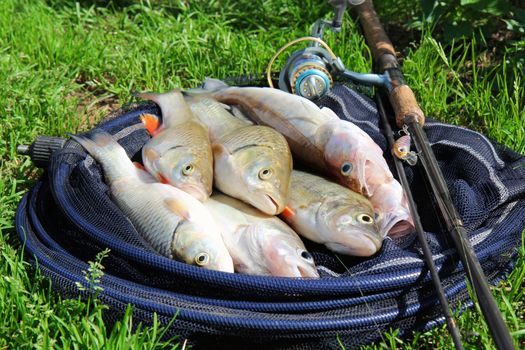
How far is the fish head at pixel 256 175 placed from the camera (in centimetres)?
329

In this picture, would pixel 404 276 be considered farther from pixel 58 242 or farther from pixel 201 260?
pixel 58 242

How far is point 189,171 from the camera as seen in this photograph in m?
3.45

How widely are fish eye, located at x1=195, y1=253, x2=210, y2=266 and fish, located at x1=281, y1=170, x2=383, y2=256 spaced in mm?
438

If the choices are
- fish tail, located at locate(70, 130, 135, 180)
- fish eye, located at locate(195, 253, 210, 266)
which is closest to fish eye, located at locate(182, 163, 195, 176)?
fish tail, located at locate(70, 130, 135, 180)

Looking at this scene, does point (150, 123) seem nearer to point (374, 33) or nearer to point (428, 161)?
point (428, 161)

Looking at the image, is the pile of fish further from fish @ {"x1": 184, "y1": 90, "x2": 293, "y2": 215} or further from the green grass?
the green grass

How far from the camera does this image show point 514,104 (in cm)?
431

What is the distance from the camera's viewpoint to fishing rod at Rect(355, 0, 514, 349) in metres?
2.48

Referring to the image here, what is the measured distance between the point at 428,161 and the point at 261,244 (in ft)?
2.58

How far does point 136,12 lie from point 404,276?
11.6 feet

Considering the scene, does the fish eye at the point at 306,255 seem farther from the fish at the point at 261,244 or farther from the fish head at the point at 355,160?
the fish head at the point at 355,160

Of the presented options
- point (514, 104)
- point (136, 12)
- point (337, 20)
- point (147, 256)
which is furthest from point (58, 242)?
point (136, 12)

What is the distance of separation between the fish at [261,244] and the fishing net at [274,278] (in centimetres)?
15

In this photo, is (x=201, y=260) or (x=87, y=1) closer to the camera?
(x=201, y=260)
